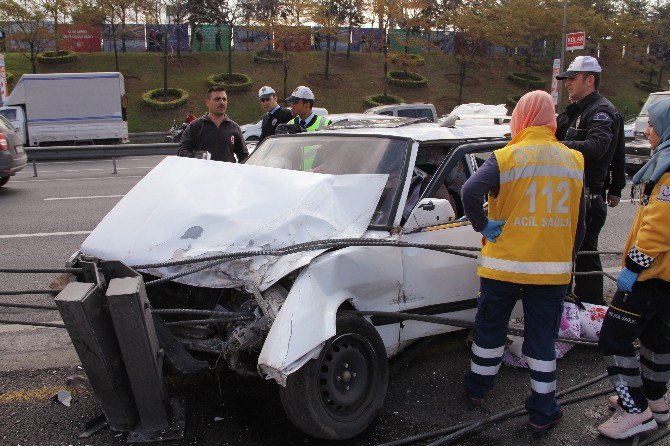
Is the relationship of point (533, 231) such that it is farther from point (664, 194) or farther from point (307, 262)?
point (307, 262)

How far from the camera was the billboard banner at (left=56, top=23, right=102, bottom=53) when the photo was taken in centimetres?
3322

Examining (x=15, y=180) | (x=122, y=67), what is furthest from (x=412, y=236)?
(x=122, y=67)

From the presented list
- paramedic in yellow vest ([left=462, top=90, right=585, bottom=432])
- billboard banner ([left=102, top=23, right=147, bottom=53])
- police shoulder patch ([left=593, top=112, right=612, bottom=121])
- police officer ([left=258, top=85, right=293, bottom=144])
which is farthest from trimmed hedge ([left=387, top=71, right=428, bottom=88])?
paramedic in yellow vest ([left=462, top=90, right=585, bottom=432])

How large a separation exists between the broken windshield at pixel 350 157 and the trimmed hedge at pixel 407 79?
106ft

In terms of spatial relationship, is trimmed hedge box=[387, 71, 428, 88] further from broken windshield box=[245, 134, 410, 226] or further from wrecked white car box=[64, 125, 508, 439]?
wrecked white car box=[64, 125, 508, 439]

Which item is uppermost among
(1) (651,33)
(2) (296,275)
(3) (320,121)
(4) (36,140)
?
(1) (651,33)

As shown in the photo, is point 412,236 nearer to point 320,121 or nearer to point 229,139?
point 320,121

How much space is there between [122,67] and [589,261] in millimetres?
35142

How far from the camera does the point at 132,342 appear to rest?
9.79ft

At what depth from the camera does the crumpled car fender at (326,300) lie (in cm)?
286

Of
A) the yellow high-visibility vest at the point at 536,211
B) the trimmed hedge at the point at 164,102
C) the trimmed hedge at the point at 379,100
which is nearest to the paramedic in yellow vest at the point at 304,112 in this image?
the yellow high-visibility vest at the point at 536,211

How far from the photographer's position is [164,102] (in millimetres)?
31609

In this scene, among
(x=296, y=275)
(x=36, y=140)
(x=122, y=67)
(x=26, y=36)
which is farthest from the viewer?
(x=122, y=67)

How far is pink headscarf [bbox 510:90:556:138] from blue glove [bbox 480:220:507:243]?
580 millimetres
